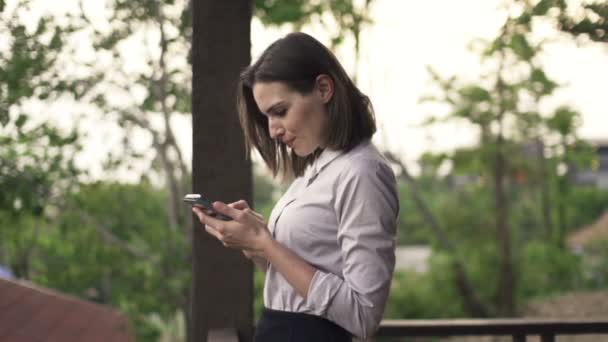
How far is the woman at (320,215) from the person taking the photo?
4.49 ft

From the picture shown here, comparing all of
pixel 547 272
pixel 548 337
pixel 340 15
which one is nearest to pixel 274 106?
pixel 548 337

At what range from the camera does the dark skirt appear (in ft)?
4.90

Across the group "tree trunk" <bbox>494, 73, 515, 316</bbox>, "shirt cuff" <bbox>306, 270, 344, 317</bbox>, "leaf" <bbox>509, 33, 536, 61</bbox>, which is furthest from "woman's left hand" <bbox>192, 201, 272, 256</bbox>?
"tree trunk" <bbox>494, 73, 515, 316</bbox>

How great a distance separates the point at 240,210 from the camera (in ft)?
4.81

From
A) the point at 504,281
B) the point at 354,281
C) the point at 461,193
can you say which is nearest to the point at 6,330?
the point at 354,281

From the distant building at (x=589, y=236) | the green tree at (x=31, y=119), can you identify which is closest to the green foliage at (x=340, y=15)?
the green tree at (x=31, y=119)

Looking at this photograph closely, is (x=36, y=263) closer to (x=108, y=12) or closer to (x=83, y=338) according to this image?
(x=83, y=338)

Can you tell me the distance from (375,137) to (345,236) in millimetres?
1213

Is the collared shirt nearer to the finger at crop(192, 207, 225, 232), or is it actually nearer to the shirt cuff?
the shirt cuff

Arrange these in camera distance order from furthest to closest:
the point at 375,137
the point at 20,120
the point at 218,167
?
the point at 20,120 < the point at 375,137 < the point at 218,167

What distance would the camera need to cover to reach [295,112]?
1.49m

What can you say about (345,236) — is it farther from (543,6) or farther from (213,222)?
(543,6)

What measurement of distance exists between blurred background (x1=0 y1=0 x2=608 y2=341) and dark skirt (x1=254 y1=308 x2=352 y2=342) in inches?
34.0

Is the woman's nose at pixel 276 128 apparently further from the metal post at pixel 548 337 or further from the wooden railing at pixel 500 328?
the metal post at pixel 548 337
